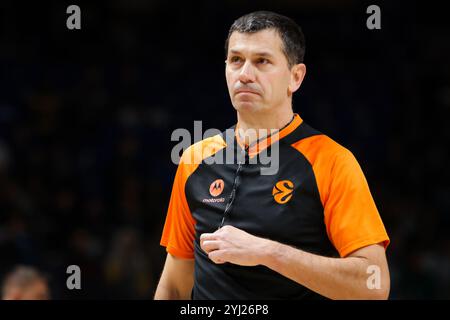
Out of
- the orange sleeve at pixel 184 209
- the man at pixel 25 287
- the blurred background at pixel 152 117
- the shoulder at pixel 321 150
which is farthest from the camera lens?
the blurred background at pixel 152 117

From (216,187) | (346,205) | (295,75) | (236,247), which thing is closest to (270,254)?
(236,247)

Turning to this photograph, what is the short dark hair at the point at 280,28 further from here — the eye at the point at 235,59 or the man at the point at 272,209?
the eye at the point at 235,59

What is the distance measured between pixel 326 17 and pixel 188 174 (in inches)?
346

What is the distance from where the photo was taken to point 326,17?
11.3 meters

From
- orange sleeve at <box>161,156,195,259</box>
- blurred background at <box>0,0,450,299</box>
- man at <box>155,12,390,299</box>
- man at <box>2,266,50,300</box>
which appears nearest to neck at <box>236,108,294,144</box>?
man at <box>155,12,390,299</box>

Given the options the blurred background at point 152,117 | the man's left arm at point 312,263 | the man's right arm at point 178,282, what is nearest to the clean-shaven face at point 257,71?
the man's left arm at point 312,263

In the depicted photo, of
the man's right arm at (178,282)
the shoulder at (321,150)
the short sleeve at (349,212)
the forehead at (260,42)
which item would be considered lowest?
the man's right arm at (178,282)

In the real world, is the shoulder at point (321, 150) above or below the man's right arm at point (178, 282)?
above

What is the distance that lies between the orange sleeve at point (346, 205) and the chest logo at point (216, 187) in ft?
1.45

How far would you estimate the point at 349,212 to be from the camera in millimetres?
2664

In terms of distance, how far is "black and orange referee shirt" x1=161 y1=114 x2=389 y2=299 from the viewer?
268 centimetres

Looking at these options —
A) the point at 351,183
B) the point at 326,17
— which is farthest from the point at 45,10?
the point at 351,183

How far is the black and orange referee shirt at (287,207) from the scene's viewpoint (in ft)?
8.79

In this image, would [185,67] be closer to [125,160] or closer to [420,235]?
[125,160]
